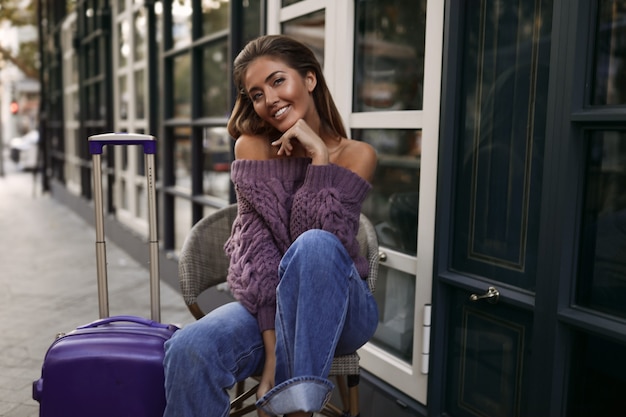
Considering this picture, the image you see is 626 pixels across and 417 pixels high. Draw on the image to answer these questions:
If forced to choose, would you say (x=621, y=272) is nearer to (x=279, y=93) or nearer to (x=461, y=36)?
(x=461, y=36)

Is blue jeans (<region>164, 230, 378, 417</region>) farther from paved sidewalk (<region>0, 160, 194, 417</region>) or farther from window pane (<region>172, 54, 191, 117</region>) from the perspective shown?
window pane (<region>172, 54, 191, 117</region>)

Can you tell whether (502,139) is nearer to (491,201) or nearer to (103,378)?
(491,201)

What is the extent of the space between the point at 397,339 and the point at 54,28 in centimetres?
1152

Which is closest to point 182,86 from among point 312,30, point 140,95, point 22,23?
point 140,95

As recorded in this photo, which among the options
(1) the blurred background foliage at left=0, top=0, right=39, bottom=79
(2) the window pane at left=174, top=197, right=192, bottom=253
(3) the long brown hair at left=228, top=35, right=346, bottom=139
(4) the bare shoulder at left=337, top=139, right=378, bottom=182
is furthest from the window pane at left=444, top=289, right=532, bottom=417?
(1) the blurred background foliage at left=0, top=0, right=39, bottom=79

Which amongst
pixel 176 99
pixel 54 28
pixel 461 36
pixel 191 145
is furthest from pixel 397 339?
pixel 54 28

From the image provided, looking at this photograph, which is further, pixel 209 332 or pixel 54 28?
pixel 54 28

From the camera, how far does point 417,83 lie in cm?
264

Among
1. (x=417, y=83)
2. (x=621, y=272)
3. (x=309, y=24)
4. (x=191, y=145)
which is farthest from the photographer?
(x=191, y=145)

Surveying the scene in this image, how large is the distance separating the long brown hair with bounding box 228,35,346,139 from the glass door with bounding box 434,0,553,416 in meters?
0.43

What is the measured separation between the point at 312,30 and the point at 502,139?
1468 mm

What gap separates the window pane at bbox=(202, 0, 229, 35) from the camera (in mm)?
4500

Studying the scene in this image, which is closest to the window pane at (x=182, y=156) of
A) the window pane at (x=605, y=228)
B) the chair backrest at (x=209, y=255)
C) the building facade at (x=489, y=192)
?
the building facade at (x=489, y=192)

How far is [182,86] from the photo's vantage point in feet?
17.9
